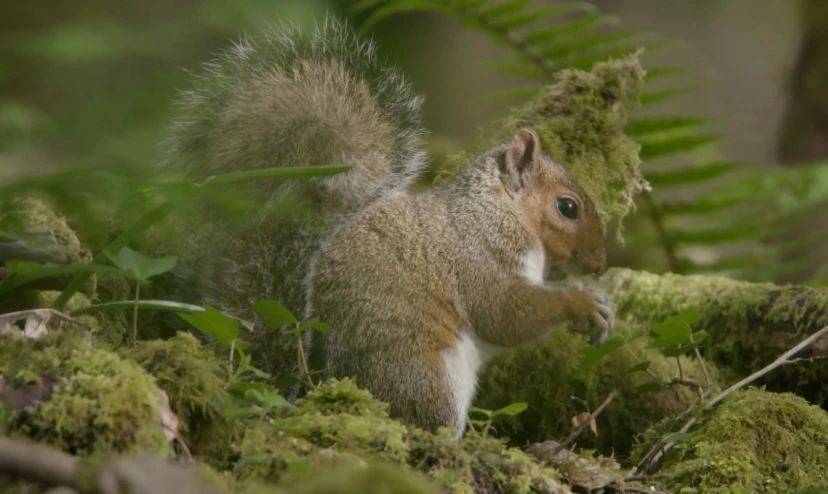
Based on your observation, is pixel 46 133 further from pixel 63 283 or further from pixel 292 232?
pixel 292 232

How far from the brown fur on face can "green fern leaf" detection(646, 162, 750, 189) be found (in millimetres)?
1508

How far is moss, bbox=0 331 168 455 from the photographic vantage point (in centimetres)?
154

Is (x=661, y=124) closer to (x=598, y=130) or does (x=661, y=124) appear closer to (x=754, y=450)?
(x=598, y=130)

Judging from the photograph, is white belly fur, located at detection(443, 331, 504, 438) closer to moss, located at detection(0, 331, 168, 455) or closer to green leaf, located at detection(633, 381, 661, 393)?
green leaf, located at detection(633, 381, 661, 393)

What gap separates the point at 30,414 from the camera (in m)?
1.56

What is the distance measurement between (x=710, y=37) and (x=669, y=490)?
25.1ft

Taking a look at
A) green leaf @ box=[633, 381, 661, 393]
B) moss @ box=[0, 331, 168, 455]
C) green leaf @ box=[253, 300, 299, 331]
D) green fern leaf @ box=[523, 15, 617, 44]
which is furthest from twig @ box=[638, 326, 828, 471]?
green fern leaf @ box=[523, 15, 617, 44]

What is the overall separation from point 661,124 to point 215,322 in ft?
9.58

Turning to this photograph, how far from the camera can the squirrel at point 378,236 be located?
244cm

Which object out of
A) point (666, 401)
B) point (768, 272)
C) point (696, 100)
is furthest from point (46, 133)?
point (696, 100)

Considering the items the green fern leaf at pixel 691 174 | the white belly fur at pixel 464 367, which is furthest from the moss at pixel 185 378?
the green fern leaf at pixel 691 174

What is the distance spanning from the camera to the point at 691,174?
4.40 m

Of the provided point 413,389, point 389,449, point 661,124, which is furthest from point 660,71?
point 389,449

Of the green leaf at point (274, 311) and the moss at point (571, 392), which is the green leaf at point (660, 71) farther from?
the green leaf at point (274, 311)
